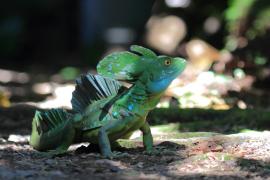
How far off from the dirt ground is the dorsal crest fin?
0.35 meters

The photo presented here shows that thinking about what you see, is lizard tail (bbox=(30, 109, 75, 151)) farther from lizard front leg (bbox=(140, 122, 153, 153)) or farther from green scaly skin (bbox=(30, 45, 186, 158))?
lizard front leg (bbox=(140, 122, 153, 153))

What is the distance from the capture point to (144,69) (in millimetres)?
4617

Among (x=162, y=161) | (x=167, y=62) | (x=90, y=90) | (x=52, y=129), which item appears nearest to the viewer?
(x=162, y=161)

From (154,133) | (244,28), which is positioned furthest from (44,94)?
(154,133)

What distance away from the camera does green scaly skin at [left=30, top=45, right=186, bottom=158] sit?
457cm

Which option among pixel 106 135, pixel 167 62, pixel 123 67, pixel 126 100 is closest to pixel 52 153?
pixel 106 135

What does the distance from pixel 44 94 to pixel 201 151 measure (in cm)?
616

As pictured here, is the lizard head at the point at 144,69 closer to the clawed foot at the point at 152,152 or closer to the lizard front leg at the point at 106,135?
the lizard front leg at the point at 106,135

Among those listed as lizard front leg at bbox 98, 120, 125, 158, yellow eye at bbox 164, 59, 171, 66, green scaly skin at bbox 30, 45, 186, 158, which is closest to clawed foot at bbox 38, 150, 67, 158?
green scaly skin at bbox 30, 45, 186, 158

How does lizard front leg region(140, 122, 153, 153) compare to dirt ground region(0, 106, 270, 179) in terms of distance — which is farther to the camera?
lizard front leg region(140, 122, 153, 153)

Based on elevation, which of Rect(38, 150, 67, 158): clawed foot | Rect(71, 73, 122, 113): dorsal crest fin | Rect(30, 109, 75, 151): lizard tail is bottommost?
Rect(38, 150, 67, 158): clawed foot

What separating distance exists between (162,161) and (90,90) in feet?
2.35

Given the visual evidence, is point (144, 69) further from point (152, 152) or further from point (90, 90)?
point (152, 152)

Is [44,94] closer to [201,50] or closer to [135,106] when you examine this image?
[201,50]
